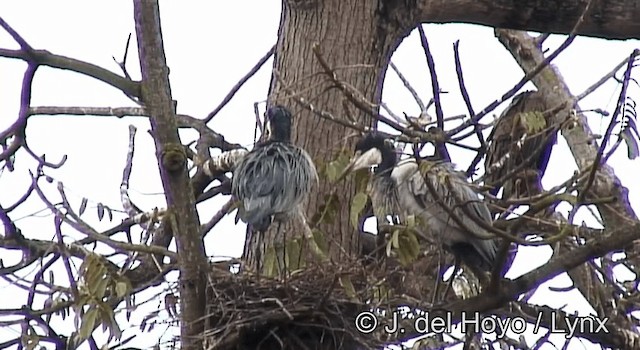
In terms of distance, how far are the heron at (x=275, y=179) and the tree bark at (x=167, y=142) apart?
0.77 metres

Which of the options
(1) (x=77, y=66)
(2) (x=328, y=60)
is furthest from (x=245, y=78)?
(1) (x=77, y=66)

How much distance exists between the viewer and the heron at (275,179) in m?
3.37

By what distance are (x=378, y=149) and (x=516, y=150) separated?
66 centimetres

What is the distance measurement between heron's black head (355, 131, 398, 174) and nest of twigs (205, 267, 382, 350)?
55 centimetres

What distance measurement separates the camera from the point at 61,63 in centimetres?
278

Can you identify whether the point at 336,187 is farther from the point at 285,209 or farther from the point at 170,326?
the point at 170,326

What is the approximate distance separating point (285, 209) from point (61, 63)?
902 millimetres

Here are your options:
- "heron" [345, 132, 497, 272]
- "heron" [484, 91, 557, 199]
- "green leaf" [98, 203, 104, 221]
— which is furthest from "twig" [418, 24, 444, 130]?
"green leaf" [98, 203, 104, 221]

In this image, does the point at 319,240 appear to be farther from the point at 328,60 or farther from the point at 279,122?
the point at 328,60

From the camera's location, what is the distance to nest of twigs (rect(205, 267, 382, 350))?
9.56 ft

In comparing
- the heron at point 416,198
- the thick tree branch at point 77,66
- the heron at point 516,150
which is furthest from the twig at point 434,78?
the thick tree branch at point 77,66

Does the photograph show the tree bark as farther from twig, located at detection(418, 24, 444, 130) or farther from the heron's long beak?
twig, located at detection(418, 24, 444, 130)

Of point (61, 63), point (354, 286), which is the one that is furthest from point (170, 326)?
point (61, 63)

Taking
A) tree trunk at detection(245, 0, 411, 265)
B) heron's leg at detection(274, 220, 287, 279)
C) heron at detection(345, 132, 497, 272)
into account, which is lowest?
heron's leg at detection(274, 220, 287, 279)
